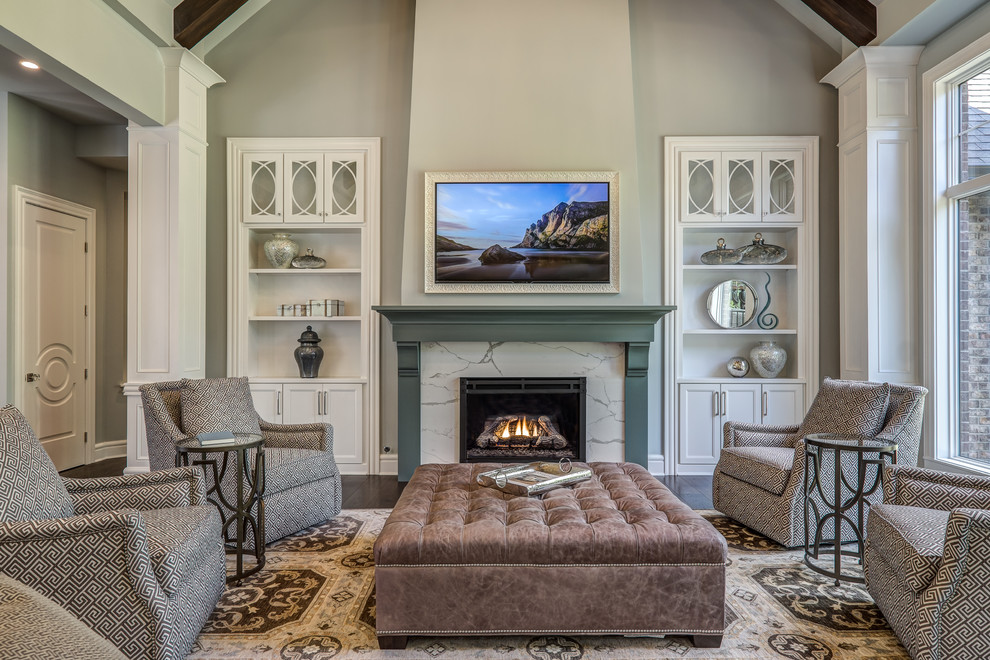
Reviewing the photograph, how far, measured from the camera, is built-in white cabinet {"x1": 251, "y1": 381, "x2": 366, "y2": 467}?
15.0 ft

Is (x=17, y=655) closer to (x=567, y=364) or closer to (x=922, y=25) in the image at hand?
(x=567, y=364)

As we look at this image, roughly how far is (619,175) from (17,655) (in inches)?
164

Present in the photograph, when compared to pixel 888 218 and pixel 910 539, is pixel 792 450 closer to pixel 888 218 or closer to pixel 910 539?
pixel 910 539

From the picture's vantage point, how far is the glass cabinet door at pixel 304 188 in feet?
15.1

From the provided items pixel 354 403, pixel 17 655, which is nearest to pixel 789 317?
pixel 354 403

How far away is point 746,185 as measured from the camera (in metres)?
4.63

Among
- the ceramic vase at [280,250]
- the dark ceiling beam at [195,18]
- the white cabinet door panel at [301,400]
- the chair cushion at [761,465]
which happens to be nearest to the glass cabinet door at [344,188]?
the ceramic vase at [280,250]

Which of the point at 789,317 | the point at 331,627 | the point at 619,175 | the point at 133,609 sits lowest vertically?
the point at 331,627

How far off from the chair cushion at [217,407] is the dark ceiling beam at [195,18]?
8.40 feet

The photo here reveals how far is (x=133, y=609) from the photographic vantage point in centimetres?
168

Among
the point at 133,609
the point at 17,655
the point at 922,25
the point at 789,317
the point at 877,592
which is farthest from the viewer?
the point at 789,317

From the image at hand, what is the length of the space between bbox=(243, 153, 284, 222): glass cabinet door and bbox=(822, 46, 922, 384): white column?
14.2 ft

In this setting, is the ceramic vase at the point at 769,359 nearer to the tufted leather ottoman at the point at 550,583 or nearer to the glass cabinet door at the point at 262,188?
the tufted leather ottoman at the point at 550,583

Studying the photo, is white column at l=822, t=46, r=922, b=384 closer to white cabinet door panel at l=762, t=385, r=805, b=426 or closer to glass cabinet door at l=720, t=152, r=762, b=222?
white cabinet door panel at l=762, t=385, r=805, b=426
